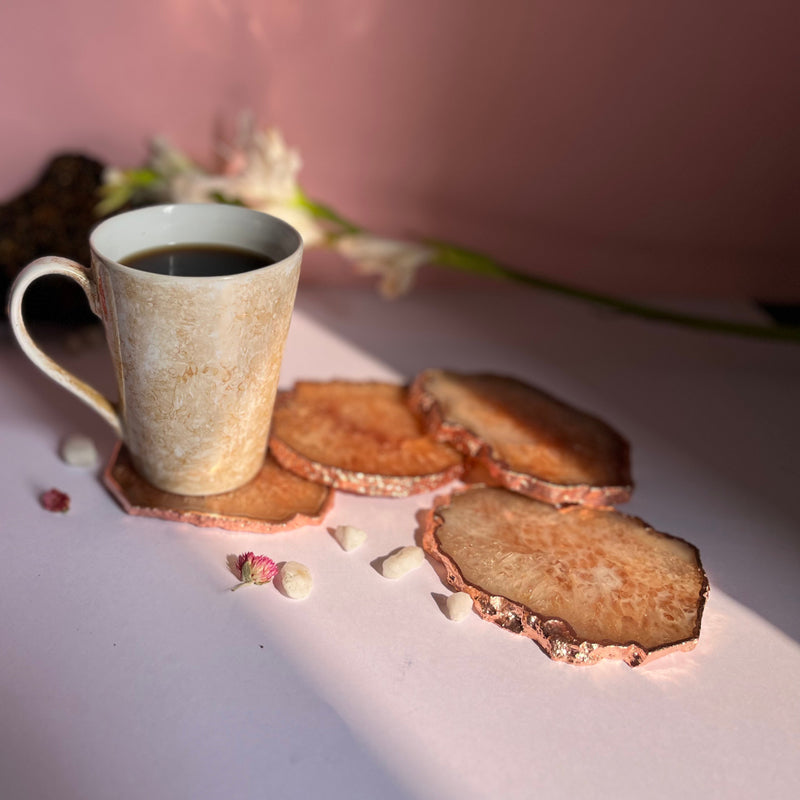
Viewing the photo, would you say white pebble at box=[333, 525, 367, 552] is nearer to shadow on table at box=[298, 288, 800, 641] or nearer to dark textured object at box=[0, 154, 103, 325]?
shadow on table at box=[298, 288, 800, 641]

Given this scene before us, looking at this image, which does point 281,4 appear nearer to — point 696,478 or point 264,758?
point 696,478

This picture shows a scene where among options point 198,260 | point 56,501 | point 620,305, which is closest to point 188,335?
point 198,260

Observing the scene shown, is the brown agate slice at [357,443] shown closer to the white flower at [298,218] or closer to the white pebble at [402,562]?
the white pebble at [402,562]

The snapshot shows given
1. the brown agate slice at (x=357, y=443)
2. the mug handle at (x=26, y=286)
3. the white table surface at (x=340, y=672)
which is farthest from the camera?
the brown agate slice at (x=357, y=443)

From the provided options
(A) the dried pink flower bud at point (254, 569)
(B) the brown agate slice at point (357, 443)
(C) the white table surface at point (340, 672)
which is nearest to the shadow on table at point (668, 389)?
(C) the white table surface at point (340, 672)

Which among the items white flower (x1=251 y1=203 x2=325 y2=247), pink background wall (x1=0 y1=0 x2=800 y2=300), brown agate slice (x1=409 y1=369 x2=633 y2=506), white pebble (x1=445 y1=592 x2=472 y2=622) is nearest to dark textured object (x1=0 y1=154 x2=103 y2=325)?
pink background wall (x1=0 y1=0 x2=800 y2=300)

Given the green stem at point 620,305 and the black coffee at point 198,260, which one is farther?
the green stem at point 620,305

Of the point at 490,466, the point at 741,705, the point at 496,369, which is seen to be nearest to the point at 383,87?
the point at 496,369
